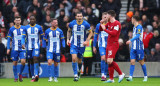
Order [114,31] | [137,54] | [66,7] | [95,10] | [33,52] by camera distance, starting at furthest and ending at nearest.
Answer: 1. [66,7]
2. [95,10]
3. [33,52]
4. [137,54]
5. [114,31]

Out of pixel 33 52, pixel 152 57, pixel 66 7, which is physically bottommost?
pixel 152 57

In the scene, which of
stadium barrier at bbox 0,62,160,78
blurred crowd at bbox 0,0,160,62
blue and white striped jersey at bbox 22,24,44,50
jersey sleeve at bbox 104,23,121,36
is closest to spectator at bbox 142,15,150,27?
blurred crowd at bbox 0,0,160,62

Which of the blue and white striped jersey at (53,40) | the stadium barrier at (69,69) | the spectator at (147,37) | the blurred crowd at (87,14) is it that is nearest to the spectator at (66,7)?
the blurred crowd at (87,14)

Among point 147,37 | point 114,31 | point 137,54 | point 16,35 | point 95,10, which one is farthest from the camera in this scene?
point 95,10

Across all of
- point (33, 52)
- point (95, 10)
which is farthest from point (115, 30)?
point (95, 10)

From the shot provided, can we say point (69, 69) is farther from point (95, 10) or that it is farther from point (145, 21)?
point (145, 21)

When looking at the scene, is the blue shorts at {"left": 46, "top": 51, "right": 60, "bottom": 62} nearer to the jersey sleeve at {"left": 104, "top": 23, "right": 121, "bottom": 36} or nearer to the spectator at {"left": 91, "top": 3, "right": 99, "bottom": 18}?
the jersey sleeve at {"left": 104, "top": 23, "right": 121, "bottom": 36}

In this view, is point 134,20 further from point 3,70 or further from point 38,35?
point 3,70

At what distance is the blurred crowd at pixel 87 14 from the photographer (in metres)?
21.3

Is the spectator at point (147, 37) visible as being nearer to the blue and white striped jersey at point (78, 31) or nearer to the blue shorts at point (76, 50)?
the blue shorts at point (76, 50)

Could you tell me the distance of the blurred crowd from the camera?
2134cm

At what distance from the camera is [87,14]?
22.6 meters

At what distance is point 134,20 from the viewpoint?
54.7 ft

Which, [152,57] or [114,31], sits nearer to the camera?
[114,31]
